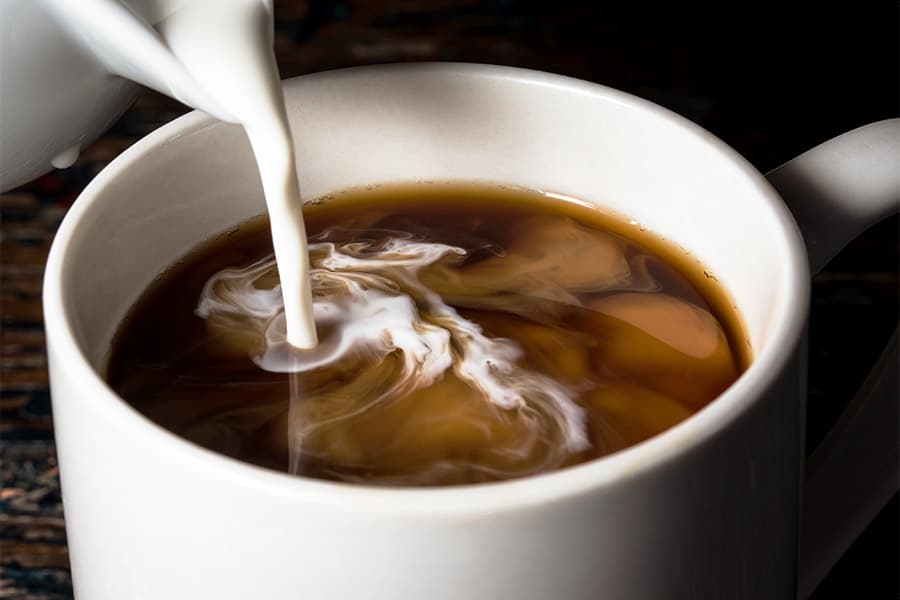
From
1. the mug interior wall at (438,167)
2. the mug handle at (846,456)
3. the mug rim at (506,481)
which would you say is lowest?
the mug handle at (846,456)

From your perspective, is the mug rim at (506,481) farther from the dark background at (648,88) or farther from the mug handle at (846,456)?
the dark background at (648,88)

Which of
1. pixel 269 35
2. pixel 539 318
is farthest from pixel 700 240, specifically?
pixel 269 35

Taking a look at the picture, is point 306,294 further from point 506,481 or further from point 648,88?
point 648,88

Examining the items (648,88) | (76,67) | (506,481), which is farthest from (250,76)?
(648,88)

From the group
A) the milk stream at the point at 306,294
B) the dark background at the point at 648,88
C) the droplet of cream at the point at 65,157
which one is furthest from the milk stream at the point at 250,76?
the dark background at the point at 648,88

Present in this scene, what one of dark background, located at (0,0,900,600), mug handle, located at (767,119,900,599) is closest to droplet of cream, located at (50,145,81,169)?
dark background, located at (0,0,900,600)

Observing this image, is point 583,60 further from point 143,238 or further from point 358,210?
point 143,238
